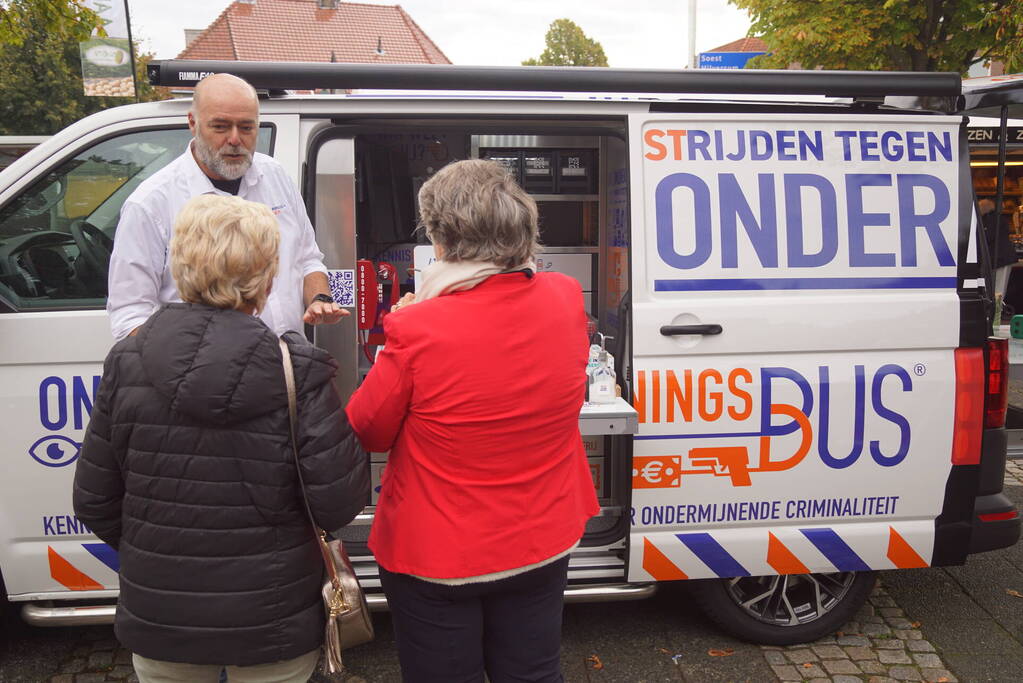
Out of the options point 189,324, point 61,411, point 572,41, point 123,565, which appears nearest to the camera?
point 189,324

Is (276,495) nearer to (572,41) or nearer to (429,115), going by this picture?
(429,115)

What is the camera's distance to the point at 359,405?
1.85 m

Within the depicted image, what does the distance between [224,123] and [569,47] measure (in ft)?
185

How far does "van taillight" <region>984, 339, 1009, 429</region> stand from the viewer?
299cm

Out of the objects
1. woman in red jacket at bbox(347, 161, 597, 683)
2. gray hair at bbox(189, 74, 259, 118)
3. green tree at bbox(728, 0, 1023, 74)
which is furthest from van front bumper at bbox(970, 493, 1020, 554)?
green tree at bbox(728, 0, 1023, 74)

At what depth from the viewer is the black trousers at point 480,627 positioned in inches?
75.2

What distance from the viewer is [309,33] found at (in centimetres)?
3247

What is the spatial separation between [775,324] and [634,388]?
0.53 m

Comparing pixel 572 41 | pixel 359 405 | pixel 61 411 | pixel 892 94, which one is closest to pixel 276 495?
pixel 359 405

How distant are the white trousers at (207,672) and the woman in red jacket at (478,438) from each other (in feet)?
0.86

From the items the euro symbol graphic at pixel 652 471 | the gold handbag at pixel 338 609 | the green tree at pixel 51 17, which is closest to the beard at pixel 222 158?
the gold handbag at pixel 338 609

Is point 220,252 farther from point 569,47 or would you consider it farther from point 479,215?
point 569,47

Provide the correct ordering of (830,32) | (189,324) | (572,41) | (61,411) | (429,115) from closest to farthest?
(189,324) < (61,411) < (429,115) < (830,32) < (572,41)

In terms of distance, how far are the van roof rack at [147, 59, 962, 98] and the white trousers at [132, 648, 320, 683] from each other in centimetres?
178
